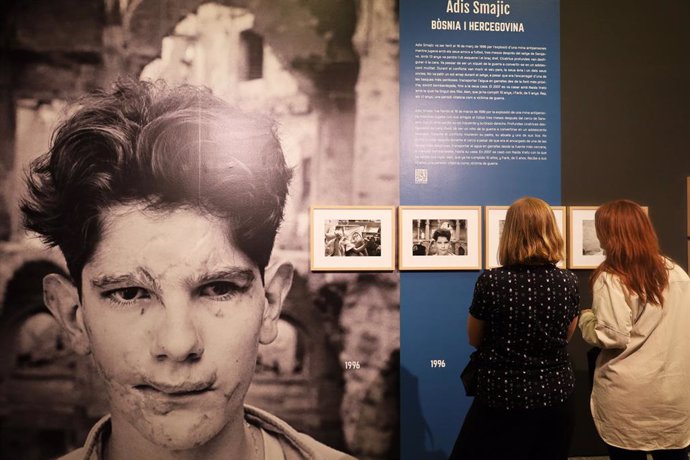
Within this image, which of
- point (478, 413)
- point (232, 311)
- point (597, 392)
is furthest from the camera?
point (232, 311)

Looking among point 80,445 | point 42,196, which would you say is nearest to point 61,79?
point 42,196

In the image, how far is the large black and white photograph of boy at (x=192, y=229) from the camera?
2.89m

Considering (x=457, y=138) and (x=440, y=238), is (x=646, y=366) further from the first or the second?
(x=457, y=138)

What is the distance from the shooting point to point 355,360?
308cm

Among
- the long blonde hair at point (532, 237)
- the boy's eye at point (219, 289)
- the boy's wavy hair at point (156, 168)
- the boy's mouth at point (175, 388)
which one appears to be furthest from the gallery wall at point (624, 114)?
the boy's mouth at point (175, 388)

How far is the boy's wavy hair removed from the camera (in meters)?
2.92

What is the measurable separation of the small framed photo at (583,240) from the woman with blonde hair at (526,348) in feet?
4.13

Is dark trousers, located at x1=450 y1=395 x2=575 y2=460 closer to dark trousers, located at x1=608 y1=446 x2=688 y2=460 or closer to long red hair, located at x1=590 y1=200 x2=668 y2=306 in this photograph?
dark trousers, located at x1=608 y1=446 x2=688 y2=460

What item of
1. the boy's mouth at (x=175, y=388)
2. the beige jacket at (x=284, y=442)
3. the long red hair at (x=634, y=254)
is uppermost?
the long red hair at (x=634, y=254)

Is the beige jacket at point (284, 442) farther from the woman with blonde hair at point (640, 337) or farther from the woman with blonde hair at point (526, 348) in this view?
the woman with blonde hair at point (640, 337)

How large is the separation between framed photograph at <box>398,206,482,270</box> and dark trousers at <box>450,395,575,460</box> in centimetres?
119

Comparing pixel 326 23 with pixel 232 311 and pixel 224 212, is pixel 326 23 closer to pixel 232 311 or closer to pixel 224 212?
pixel 224 212

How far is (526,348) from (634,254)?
80 centimetres

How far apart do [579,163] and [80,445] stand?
367cm
